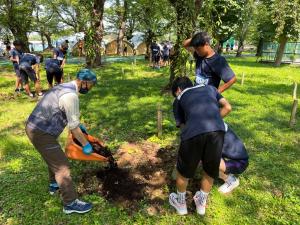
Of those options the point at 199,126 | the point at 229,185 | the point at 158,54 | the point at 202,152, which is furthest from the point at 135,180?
the point at 158,54

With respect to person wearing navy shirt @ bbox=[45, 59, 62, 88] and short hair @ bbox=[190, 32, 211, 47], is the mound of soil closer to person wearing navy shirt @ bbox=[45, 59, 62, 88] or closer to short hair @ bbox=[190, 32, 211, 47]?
short hair @ bbox=[190, 32, 211, 47]

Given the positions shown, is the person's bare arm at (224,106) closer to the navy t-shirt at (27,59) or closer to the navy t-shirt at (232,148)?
the navy t-shirt at (232,148)

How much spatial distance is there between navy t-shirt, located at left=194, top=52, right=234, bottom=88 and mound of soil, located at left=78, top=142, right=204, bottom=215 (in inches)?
66.9

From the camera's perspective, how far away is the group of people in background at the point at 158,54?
1800cm

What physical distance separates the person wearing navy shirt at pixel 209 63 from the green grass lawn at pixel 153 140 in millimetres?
1742

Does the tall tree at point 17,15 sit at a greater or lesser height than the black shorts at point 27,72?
greater

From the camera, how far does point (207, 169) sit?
3568 millimetres

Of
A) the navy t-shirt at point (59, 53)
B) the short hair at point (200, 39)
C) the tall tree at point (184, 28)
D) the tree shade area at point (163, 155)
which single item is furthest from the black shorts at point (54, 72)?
the short hair at point (200, 39)

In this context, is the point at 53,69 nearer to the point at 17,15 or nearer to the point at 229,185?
the point at 229,185

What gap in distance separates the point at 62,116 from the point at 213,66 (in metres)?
2.09

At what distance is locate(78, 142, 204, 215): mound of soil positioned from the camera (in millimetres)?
4293

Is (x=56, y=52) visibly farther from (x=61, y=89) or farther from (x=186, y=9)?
(x=61, y=89)

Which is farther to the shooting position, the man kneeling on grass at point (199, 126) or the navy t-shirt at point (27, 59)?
the navy t-shirt at point (27, 59)

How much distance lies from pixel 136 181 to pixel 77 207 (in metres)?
1.11
